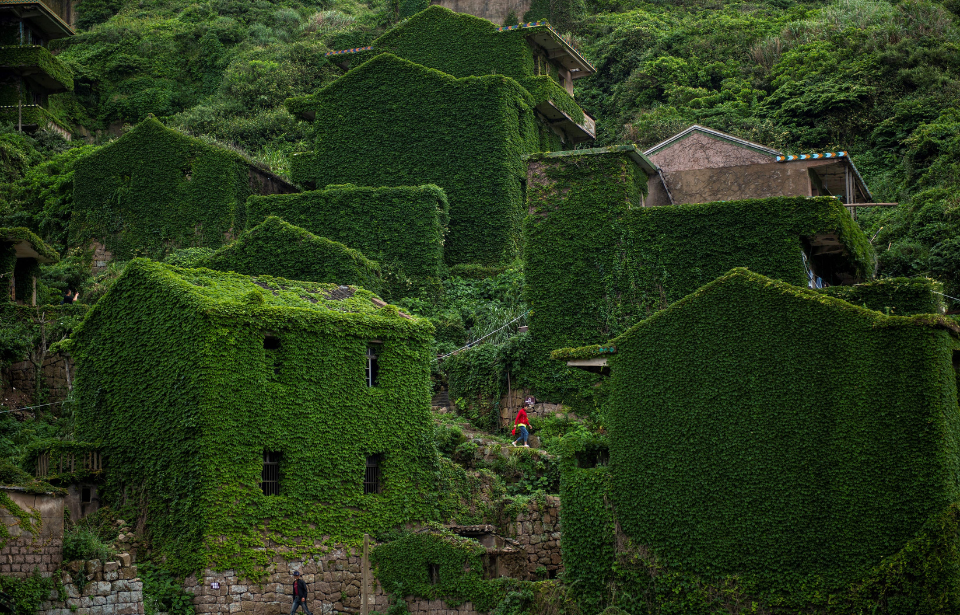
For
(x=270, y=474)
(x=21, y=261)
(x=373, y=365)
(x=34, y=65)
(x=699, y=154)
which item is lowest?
(x=270, y=474)

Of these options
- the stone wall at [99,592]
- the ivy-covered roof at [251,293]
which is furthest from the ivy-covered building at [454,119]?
the stone wall at [99,592]

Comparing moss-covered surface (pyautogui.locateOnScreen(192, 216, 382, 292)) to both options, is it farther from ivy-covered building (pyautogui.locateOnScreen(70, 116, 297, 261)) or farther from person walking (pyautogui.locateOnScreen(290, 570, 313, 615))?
person walking (pyautogui.locateOnScreen(290, 570, 313, 615))

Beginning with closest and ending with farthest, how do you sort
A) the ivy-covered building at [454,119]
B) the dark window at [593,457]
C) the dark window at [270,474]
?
the dark window at [593,457], the dark window at [270,474], the ivy-covered building at [454,119]

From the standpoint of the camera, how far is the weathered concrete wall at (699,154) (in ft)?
119

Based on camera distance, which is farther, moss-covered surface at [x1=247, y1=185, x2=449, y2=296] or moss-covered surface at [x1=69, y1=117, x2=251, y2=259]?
moss-covered surface at [x1=69, y1=117, x2=251, y2=259]

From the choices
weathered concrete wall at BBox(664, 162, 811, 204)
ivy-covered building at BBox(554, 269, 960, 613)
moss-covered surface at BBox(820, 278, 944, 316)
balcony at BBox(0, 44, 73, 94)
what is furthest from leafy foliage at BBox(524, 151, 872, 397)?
balcony at BBox(0, 44, 73, 94)

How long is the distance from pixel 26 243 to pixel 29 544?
1754 centimetres

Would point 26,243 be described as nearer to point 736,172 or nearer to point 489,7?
point 736,172

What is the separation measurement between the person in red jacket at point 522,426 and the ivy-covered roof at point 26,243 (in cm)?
1823

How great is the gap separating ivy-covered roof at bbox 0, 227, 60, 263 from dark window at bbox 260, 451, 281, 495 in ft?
54.4

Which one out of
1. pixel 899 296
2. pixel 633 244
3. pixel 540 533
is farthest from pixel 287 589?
pixel 899 296

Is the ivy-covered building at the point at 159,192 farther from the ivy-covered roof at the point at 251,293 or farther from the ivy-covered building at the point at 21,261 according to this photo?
the ivy-covered roof at the point at 251,293

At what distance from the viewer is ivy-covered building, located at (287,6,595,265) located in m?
44.5

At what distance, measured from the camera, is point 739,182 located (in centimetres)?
3525
